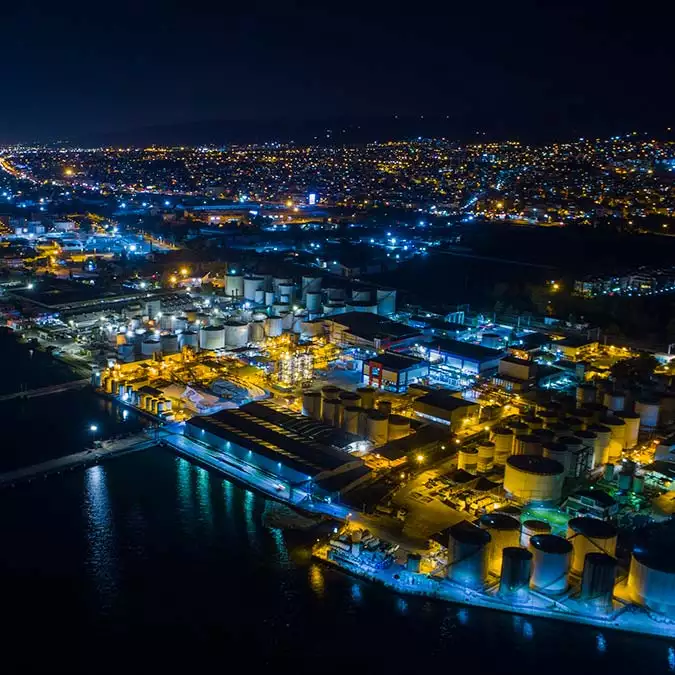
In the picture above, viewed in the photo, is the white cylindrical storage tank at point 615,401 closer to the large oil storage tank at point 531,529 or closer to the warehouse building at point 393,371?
the warehouse building at point 393,371

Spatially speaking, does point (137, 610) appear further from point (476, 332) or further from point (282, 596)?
point (476, 332)

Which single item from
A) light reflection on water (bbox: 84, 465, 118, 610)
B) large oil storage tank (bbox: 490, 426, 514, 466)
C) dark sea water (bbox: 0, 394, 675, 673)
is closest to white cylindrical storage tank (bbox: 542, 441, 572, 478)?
large oil storage tank (bbox: 490, 426, 514, 466)

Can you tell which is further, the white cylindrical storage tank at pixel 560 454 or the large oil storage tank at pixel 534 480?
the white cylindrical storage tank at pixel 560 454

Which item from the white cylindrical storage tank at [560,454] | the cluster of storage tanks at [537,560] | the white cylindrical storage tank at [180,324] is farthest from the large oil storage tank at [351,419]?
the white cylindrical storage tank at [180,324]

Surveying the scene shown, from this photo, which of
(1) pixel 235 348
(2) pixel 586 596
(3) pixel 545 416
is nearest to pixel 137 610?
(2) pixel 586 596

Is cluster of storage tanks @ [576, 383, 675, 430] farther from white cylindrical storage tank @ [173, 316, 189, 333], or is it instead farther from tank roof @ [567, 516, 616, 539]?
white cylindrical storage tank @ [173, 316, 189, 333]

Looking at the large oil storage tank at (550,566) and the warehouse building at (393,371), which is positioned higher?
the warehouse building at (393,371)
